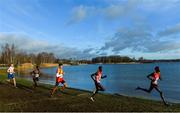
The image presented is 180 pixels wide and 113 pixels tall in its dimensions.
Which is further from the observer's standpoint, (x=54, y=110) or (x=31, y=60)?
(x=31, y=60)

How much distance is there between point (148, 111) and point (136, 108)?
3.05ft

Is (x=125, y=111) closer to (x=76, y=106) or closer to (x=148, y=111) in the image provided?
(x=148, y=111)

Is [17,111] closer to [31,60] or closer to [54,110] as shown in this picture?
[54,110]

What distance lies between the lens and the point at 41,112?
42.2 feet

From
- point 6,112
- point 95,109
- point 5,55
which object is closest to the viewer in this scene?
point 6,112

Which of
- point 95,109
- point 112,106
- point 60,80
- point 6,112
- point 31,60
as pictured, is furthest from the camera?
point 31,60

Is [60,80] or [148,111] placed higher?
[60,80]

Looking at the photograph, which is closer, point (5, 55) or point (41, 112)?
point (41, 112)

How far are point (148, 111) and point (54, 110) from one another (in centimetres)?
431

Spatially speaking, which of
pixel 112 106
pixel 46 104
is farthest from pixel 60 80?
pixel 112 106

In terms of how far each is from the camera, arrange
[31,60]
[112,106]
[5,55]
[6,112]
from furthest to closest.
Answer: [31,60]
[5,55]
[112,106]
[6,112]

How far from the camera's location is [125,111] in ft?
44.0

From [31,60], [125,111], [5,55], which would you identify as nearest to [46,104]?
[125,111]

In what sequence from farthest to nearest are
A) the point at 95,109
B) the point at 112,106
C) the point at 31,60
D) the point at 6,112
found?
the point at 31,60 < the point at 112,106 < the point at 95,109 < the point at 6,112
